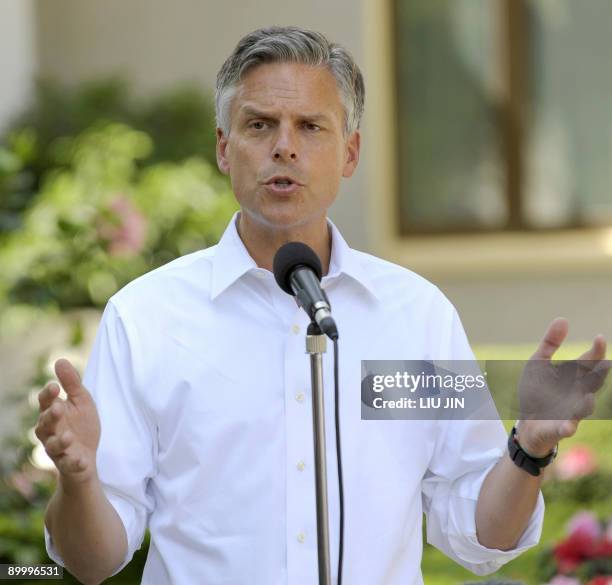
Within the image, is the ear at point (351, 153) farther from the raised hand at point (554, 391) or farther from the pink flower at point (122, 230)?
the pink flower at point (122, 230)

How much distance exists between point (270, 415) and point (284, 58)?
71 centimetres

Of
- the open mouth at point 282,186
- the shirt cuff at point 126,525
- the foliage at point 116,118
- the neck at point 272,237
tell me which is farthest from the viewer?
the foliage at point 116,118

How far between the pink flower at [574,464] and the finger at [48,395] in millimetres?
4662

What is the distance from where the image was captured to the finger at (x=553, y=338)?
2.41 m


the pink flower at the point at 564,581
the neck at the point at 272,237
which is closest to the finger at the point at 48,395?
the neck at the point at 272,237

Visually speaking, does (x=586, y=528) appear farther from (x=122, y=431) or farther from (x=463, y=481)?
(x=122, y=431)

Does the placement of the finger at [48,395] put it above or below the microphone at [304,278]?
below

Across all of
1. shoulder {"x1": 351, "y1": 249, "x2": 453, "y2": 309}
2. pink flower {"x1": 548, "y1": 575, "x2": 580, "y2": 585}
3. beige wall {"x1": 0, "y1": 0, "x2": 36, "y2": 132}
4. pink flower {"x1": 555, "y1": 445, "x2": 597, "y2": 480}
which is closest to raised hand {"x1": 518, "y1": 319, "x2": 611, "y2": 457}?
shoulder {"x1": 351, "y1": 249, "x2": 453, "y2": 309}

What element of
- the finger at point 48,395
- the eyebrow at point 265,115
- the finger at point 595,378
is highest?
the eyebrow at point 265,115

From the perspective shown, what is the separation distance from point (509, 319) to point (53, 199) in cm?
349

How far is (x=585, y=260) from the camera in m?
8.71

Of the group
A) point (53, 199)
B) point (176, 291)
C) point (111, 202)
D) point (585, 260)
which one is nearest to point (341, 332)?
point (176, 291)

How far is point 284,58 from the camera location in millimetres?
2730

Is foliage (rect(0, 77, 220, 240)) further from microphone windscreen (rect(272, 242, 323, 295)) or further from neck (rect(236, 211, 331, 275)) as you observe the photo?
microphone windscreen (rect(272, 242, 323, 295))
